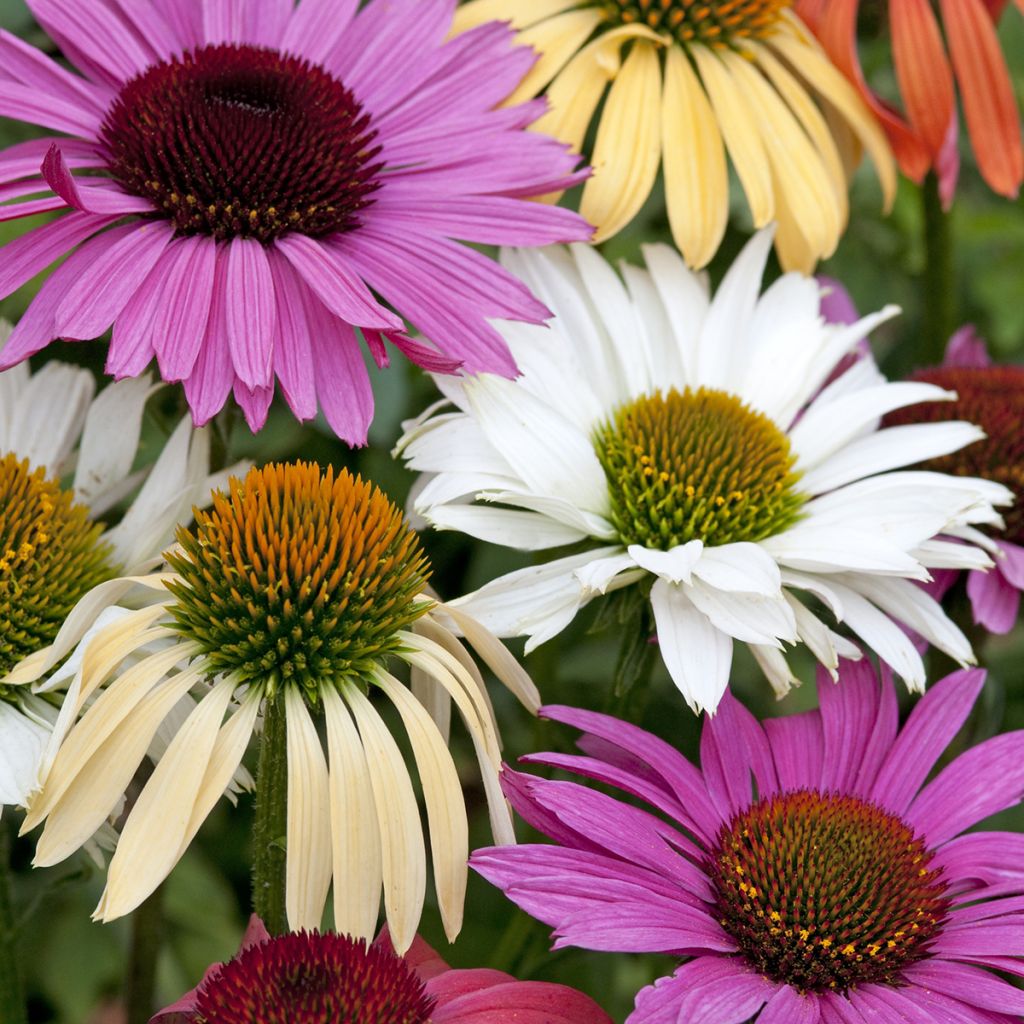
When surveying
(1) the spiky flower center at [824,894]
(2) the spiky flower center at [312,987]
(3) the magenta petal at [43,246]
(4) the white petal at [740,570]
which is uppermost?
(3) the magenta petal at [43,246]

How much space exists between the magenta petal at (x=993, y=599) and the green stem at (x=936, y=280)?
1.08 feet

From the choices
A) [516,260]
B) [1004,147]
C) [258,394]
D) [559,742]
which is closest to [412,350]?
[258,394]

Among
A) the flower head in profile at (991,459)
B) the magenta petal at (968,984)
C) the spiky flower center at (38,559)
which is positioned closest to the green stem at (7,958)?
the spiky flower center at (38,559)

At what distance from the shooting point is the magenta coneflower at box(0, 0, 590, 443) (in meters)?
0.71

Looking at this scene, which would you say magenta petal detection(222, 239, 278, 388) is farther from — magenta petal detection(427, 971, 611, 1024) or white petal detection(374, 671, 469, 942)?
magenta petal detection(427, 971, 611, 1024)

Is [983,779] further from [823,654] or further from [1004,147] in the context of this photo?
[1004,147]

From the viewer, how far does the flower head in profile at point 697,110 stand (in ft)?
2.95

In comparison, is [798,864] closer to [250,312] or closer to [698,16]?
[250,312]

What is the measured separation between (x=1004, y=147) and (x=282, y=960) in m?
0.76

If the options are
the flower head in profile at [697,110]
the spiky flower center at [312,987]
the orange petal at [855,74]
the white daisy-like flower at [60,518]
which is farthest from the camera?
the orange petal at [855,74]

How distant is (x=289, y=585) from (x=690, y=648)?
0.21 meters

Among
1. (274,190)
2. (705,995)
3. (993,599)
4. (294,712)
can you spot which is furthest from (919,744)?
(274,190)

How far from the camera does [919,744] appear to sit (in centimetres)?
80

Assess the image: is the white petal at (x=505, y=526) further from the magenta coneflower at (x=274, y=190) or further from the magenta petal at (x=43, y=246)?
the magenta petal at (x=43, y=246)
